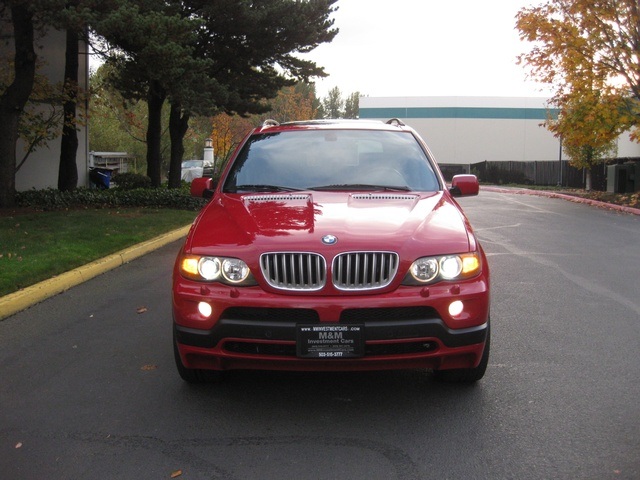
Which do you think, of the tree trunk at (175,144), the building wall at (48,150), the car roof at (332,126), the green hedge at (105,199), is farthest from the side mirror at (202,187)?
the tree trunk at (175,144)

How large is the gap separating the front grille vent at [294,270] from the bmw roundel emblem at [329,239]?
0.10 metres

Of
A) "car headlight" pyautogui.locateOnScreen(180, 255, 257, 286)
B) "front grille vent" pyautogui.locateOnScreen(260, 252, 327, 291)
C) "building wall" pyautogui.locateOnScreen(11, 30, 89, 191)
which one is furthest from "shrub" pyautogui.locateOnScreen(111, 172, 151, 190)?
"front grille vent" pyautogui.locateOnScreen(260, 252, 327, 291)

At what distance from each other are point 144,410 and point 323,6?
803 inches

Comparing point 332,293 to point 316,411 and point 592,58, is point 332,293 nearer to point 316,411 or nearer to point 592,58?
point 316,411

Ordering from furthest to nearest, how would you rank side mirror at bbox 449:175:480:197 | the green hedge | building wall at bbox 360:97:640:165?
1. building wall at bbox 360:97:640:165
2. the green hedge
3. side mirror at bbox 449:175:480:197

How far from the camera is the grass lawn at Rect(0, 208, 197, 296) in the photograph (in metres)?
8.11

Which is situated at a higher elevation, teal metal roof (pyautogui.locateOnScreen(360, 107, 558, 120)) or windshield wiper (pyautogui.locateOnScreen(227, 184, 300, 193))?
teal metal roof (pyautogui.locateOnScreen(360, 107, 558, 120))

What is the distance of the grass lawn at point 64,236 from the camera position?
811 cm

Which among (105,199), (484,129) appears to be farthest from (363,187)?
(484,129)

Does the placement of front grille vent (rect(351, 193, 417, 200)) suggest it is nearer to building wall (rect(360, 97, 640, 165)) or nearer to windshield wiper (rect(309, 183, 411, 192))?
windshield wiper (rect(309, 183, 411, 192))

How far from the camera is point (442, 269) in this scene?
13.0 ft

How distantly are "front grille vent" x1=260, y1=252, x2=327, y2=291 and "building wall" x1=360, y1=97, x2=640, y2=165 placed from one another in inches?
2465

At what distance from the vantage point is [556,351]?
5340 millimetres

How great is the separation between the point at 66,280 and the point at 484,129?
202ft
